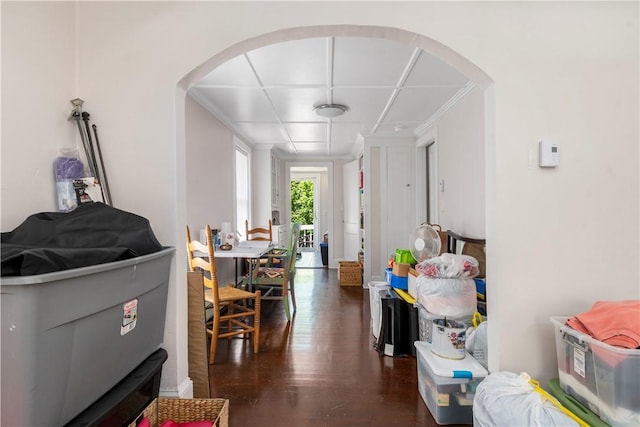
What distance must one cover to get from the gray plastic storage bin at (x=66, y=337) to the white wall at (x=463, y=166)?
257 cm

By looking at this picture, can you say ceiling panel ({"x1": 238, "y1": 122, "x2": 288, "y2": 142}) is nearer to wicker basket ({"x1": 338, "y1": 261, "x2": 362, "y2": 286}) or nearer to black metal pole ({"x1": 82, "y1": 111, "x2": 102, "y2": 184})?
wicker basket ({"x1": 338, "y1": 261, "x2": 362, "y2": 286})

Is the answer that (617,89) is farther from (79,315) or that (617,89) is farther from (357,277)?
(357,277)

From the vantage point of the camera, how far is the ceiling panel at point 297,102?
2.81m

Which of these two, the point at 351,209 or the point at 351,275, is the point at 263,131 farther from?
the point at 351,275

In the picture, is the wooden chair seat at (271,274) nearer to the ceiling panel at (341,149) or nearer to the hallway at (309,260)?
the ceiling panel at (341,149)

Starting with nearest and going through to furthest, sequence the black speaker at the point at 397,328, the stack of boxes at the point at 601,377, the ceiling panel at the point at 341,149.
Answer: the stack of boxes at the point at 601,377, the black speaker at the point at 397,328, the ceiling panel at the point at 341,149

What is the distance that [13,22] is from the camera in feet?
3.73

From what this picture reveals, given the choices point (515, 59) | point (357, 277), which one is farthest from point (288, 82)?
point (357, 277)

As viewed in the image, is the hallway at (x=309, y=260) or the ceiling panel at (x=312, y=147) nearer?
the ceiling panel at (x=312, y=147)

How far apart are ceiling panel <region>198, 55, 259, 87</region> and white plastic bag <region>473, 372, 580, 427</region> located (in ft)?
7.84

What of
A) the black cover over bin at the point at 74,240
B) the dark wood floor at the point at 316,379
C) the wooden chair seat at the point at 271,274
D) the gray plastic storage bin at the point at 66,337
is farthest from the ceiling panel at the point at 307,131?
the gray plastic storage bin at the point at 66,337

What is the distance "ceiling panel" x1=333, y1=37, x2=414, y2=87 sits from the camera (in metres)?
2.01

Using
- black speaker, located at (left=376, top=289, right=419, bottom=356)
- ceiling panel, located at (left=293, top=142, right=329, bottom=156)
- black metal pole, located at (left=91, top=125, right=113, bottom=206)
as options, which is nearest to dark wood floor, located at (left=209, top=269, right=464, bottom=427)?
black speaker, located at (left=376, top=289, right=419, bottom=356)

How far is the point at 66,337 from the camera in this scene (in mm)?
876
